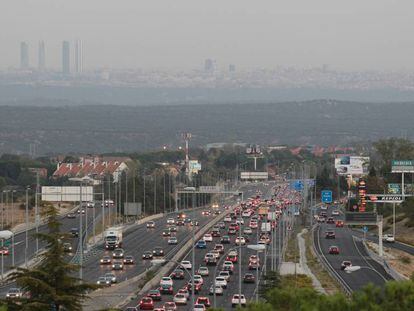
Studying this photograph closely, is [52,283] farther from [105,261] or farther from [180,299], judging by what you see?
[105,261]

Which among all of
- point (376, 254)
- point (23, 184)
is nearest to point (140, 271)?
point (376, 254)

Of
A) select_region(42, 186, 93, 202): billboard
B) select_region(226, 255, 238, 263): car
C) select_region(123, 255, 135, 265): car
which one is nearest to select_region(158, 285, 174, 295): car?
select_region(226, 255, 238, 263): car

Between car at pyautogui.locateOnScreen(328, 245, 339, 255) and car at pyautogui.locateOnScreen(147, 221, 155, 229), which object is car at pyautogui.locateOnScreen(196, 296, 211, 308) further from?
car at pyautogui.locateOnScreen(147, 221, 155, 229)

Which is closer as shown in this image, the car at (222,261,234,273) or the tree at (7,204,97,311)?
the tree at (7,204,97,311)

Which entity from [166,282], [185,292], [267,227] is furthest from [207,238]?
[185,292]

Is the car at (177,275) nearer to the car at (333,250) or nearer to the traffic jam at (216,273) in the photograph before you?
the traffic jam at (216,273)

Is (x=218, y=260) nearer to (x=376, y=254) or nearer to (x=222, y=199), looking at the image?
(x=376, y=254)
